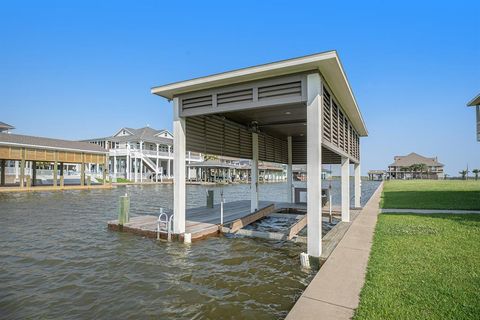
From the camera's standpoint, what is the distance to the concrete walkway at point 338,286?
3.28m

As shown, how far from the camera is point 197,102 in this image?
723cm

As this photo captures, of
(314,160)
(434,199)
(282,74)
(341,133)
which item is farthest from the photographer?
(434,199)

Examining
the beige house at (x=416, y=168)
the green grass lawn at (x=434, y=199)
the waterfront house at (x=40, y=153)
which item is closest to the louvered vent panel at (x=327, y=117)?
the green grass lawn at (x=434, y=199)

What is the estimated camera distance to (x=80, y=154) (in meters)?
28.5

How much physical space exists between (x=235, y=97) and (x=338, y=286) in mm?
4445

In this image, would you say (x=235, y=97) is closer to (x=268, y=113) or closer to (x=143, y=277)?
(x=268, y=113)

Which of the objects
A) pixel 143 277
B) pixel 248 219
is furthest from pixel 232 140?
pixel 143 277

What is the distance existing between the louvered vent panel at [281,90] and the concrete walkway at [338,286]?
11.2 feet

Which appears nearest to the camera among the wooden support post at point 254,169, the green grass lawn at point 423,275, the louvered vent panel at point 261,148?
the green grass lawn at point 423,275

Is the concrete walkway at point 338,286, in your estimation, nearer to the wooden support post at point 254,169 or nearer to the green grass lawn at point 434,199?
the wooden support post at point 254,169

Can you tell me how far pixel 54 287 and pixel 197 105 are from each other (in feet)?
15.8

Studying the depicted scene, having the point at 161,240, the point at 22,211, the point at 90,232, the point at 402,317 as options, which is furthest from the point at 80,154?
the point at 402,317

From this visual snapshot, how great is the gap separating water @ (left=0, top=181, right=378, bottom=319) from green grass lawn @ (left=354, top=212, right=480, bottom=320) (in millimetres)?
1283

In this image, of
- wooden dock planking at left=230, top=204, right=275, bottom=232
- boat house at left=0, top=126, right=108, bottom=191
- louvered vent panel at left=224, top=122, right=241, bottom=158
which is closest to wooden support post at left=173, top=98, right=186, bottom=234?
wooden dock planking at left=230, top=204, right=275, bottom=232
